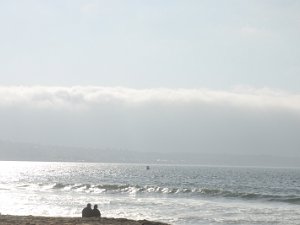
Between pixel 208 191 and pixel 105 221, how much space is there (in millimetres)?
44918

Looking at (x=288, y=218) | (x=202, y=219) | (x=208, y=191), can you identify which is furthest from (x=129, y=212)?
(x=208, y=191)

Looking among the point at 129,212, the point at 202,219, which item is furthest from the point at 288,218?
the point at 129,212

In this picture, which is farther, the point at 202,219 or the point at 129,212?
the point at 129,212

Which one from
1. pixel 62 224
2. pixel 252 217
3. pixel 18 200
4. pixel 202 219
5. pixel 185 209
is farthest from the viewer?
pixel 18 200

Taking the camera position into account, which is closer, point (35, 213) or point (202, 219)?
point (202, 219)

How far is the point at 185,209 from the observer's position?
46844mm

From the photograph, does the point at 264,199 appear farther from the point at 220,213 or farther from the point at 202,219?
the point at 202,219

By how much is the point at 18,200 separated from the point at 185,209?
1692cm

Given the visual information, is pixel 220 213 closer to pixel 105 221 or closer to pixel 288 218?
pixel 288 218

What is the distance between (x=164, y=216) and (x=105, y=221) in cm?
1047

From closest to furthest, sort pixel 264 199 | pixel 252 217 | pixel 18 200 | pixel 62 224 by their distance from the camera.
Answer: pixel 62 224 → pixel 252 217 → pixel 18 200 → pixel 264 199

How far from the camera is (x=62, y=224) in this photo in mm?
27891

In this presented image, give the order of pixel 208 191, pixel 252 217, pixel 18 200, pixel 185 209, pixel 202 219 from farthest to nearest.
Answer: pixel 208 191 → pixel 18 200 → pixel 185 209 → pixel 252 217 → pixel 202 219

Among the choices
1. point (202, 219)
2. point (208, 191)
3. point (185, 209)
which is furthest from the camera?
point (208, 191)
